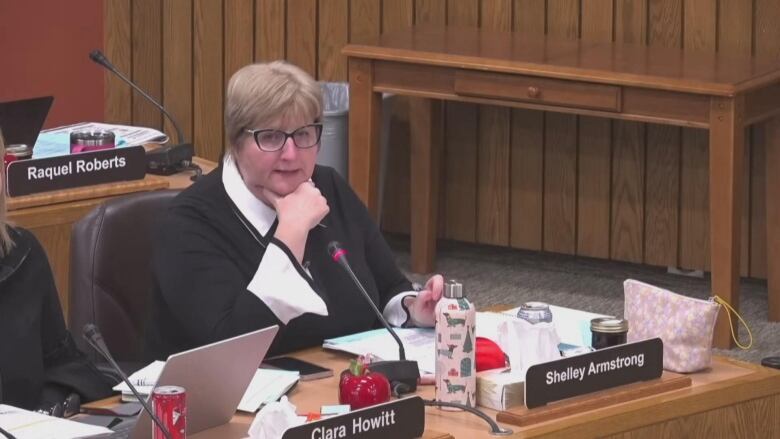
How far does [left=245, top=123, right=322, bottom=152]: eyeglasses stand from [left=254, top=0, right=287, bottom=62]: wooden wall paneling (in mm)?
3751

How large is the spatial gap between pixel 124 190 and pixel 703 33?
2.58 meters

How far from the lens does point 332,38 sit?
287 inches

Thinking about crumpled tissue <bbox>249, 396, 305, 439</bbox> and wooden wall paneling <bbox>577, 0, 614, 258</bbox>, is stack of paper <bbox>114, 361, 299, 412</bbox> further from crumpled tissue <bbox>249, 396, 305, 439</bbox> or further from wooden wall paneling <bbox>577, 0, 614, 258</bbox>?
wooden wall paneling <bbox>577, 0, 614, 258</bbox>

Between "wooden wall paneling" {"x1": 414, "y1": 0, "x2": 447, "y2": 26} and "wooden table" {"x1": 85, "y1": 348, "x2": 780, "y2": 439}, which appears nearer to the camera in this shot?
"wooden table" {"x1": 85, "y1": 348, "x2": 780, "y2": 439}

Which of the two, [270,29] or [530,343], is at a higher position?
[270,29]

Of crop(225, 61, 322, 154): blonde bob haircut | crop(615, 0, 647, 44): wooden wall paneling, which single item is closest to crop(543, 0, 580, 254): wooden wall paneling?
crop(615, 0, 647, 44): wooden wall paneling

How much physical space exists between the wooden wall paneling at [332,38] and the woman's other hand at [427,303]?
3683 mm

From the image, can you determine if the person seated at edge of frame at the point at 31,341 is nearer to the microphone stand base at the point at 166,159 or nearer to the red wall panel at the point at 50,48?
the microphone stand base at the point at 166,159

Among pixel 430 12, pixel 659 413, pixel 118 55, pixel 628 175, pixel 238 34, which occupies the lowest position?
pixel 659 413

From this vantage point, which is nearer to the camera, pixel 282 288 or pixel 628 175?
pixel 282 288

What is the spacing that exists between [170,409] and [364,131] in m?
3.78

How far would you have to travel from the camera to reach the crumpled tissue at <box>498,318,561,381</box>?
328cm

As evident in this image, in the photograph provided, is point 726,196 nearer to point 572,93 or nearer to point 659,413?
point 572,93

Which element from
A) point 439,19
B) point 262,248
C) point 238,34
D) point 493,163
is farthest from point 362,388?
point 238,34
